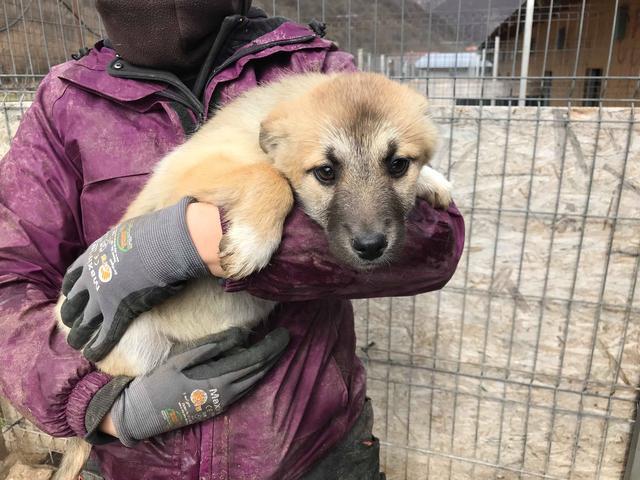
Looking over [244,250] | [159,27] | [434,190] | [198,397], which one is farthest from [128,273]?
[434,190]

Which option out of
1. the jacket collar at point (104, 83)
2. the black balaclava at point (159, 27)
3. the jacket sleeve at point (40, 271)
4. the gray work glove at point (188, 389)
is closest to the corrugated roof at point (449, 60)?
the black balaclava at point (159, 27)

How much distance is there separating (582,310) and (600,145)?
1.22m

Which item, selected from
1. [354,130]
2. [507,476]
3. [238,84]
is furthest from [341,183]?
[507,476]

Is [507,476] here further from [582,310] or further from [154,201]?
[154,201]

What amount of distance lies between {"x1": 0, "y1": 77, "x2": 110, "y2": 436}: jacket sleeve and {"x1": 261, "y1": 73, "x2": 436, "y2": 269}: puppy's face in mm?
914

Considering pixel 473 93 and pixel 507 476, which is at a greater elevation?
pixel 473 93

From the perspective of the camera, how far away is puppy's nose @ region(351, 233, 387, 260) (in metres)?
1.67

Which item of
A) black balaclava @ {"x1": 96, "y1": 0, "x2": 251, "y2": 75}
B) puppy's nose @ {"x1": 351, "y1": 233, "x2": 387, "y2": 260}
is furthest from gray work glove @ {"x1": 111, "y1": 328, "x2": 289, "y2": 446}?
black balaclava @ {"x1": 96, "y1": 0, "x2": 251, "y2": 75}

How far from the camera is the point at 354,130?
1.82 meters

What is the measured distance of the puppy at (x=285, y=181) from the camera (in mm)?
1694

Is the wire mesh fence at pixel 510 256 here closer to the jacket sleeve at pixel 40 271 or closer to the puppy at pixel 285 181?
the puppy at pixel 285 181

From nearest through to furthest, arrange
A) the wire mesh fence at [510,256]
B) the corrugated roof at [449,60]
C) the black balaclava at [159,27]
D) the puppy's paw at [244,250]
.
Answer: the puppy's paw at [244,250] → the black balaclava at [159,27] → the wire mesh fence at [510,256] → the corrugated roof at [449,60]

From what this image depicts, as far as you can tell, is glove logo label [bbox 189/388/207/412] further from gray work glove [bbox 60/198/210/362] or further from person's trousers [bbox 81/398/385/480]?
person's trousers [bbox 81/398/385/480]

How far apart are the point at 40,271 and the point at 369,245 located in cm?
137
